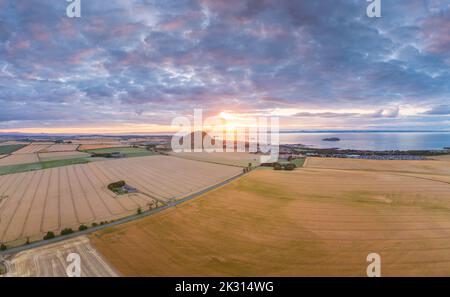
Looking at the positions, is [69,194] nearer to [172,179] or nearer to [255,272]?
[172,179]

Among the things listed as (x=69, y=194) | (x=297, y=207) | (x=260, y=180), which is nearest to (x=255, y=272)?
(x=297, y=207)

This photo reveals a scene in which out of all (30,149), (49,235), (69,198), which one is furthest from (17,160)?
(49,235)

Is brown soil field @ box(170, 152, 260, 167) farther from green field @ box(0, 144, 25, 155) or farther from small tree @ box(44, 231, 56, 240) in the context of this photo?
green field @ box(0, 144, 25, 155)

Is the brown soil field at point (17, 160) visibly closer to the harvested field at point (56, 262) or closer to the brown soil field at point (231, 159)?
the brown soil field at point (231, 159)

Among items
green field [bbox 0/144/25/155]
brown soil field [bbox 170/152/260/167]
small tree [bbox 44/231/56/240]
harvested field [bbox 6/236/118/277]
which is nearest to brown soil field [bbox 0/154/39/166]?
green field [bbox 0/144/25/155]

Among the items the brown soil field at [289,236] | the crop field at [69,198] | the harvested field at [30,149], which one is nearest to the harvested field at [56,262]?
the brown soil field at [289,236]

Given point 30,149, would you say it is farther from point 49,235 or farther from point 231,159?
point 49,235
